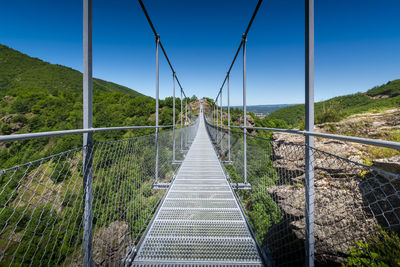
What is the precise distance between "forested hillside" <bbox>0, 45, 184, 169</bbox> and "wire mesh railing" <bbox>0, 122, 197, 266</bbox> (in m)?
9.92

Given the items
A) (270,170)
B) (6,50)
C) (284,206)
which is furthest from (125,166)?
(6,50)

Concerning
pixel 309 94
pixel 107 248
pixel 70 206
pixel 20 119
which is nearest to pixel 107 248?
pixel 107 248

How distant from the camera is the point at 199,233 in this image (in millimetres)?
1651

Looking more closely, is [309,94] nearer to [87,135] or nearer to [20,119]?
[87,135]

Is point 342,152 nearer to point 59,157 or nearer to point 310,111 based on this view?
point 310,111

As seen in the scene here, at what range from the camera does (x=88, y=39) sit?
41.6 inches

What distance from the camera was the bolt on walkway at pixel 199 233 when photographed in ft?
4.43

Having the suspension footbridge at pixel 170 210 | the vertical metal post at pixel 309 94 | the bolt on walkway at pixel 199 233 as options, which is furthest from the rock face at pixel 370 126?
the vertical metal post at pixel 309 94

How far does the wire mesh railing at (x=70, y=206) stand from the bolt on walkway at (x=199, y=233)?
191mm

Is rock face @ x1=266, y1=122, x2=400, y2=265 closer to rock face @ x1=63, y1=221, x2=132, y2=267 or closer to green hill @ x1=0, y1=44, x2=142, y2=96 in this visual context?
rock face @ x1=63, y1=221, x2=132, y2=267

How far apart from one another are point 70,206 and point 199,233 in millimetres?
1098

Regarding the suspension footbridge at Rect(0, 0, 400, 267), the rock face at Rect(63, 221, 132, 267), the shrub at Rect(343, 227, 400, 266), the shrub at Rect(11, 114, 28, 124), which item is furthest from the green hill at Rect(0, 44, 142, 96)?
the shrub at Rect(343, 227, 400, 266)

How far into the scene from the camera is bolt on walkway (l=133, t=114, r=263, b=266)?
4.43 ft

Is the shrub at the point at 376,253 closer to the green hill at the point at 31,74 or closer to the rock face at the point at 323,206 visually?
the rock face at the point at 323,206
